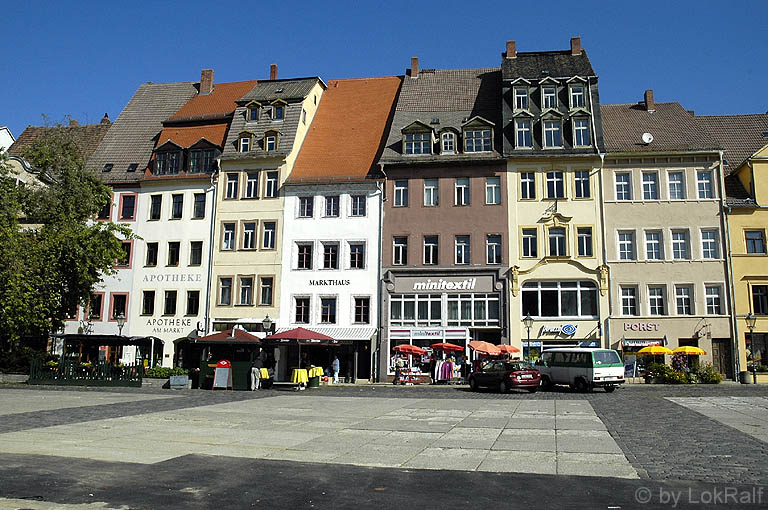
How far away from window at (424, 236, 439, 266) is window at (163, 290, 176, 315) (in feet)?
54.8

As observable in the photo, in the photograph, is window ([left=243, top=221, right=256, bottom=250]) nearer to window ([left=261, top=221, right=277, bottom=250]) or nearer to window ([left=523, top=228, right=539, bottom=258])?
window ([left=261, top=221, right=277, bottom=250])

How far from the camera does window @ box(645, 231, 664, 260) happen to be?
129 ft

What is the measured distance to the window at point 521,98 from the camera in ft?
139

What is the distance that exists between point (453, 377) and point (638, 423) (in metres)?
21.7

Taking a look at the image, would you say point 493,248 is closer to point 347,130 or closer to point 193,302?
point 347,130

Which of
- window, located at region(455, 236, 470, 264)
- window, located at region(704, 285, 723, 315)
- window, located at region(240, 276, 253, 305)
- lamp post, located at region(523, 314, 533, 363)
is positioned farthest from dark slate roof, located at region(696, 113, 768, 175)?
window, located at region(240, 276, 253, 305)

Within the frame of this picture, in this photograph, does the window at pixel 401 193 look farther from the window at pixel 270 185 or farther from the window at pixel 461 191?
the window at pixel 270 185

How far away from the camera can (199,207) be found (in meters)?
44.3

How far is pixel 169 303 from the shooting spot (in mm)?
43375

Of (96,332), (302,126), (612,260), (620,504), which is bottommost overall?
(620,504)

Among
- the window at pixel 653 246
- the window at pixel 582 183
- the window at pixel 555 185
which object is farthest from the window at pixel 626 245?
the window at pixel 555 185

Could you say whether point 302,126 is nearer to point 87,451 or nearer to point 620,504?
point 87,451

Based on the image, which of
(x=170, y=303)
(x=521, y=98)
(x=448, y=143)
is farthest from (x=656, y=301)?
(x=170, y=303)

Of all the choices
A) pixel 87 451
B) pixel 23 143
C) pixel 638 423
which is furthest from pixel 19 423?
pixel 23 143
